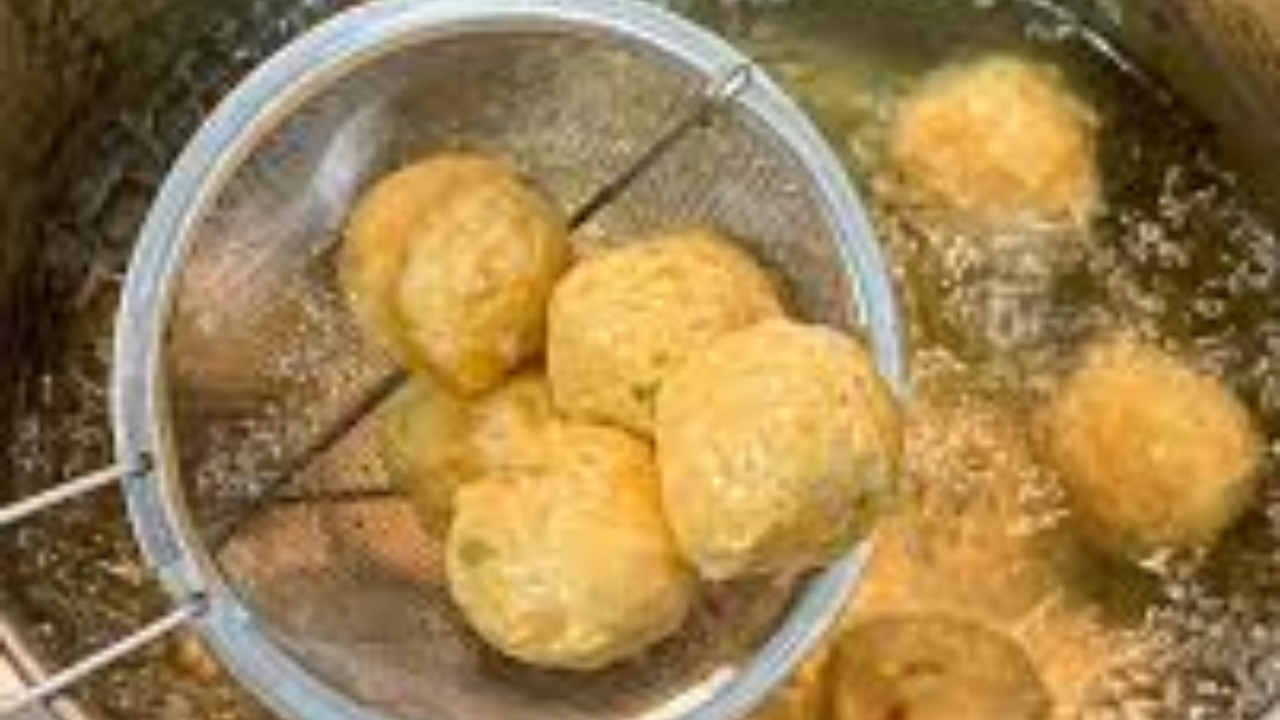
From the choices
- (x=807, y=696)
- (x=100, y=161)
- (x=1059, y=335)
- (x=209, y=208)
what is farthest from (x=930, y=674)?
(x=100, y=161)

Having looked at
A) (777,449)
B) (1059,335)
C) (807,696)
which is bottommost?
(807,696)

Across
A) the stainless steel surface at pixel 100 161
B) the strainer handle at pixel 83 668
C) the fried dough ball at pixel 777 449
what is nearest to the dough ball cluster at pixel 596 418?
the fried dough ball at pixel 777 449

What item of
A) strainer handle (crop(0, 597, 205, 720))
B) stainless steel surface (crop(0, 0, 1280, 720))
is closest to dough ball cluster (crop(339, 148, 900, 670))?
strainer handle (crop(0, 597, 205, 720))

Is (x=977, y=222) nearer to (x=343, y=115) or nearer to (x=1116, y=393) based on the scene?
(x=1116, y=393)

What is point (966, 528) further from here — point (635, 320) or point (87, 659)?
point (87, 659)

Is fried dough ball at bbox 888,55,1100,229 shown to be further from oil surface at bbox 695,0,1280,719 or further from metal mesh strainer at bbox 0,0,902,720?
metal mesh strainer at bbox 0,0,902,720

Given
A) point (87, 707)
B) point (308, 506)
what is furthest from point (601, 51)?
point (87, 707)
